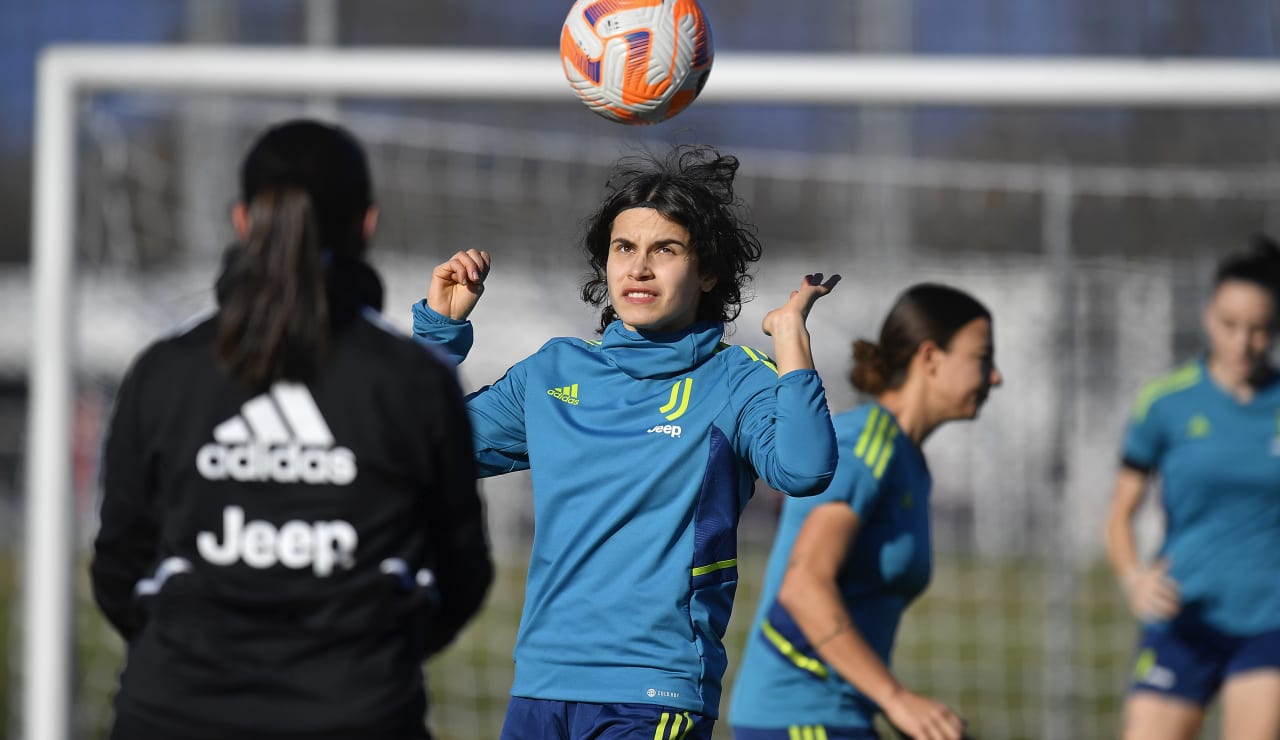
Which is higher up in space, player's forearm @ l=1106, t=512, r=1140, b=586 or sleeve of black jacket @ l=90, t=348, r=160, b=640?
sleeve of black jacket @ l=90, t=348, r=160, b=640

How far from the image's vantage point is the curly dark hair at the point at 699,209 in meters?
3.40

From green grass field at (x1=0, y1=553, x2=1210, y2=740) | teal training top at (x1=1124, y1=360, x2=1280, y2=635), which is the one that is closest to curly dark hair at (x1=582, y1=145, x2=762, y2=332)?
teal training top at (x1=1124, y1=360, x2=1280, y2=635)

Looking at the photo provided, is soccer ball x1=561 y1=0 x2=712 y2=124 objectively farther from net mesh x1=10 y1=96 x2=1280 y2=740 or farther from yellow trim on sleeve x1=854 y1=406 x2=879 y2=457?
net mesh x1=10 y1=96 x2=1280 y2=740

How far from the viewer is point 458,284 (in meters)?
3.55

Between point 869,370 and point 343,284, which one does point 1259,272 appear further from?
point 343,284

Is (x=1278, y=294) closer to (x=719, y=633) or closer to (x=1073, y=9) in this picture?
(x=719, y=633)

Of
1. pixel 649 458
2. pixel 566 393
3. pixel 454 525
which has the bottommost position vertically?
pixel 454 525

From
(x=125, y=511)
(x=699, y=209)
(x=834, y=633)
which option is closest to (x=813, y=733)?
(x=834, y=633)

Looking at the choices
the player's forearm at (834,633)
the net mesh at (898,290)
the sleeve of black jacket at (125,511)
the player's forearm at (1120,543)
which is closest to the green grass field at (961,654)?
the net mesh at (898,290)

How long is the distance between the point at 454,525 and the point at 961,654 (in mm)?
8183

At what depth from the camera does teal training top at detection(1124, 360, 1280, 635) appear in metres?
5.41

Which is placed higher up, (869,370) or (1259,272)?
A: (1259,272)

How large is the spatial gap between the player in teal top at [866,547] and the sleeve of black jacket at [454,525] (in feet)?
4.63

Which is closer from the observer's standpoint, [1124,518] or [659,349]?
[659,349]
